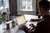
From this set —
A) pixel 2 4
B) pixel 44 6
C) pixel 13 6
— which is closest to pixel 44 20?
pixel 44 6

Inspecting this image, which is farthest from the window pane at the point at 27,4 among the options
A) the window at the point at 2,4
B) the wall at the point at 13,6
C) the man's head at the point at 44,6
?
the man's head at the point at 44,6

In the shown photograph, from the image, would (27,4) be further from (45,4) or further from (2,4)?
(45,4)

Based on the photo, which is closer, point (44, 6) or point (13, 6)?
point (44, 6)

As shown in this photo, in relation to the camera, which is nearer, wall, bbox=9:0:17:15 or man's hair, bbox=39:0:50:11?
man's hair, bbox=39:0:50:11

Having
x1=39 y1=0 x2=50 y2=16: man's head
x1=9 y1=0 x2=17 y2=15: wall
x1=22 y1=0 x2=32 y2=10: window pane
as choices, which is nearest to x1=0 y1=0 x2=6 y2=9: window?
x1=9 y1=0 x2=17 y2=15: wall

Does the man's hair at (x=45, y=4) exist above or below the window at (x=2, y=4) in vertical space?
below

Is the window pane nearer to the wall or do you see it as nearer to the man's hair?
the wall

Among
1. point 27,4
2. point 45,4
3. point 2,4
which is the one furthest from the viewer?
point 27,4

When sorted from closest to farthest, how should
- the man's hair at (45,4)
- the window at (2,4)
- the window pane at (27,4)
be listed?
the man's hair at (45,4)
the window at (2,4)
the window pane at (27,4)

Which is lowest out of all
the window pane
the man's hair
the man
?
the man

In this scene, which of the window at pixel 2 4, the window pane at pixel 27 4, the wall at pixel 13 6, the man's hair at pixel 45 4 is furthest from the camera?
the window pane at pixel 27 4

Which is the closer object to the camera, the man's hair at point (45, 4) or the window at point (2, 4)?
the man's hair at point (45, 4)

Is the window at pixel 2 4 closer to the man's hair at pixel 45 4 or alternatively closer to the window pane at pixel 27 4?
Answer: the window pane at pixel 27 4

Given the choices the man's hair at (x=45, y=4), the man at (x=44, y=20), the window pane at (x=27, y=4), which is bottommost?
the man at (x=44, y=20)
